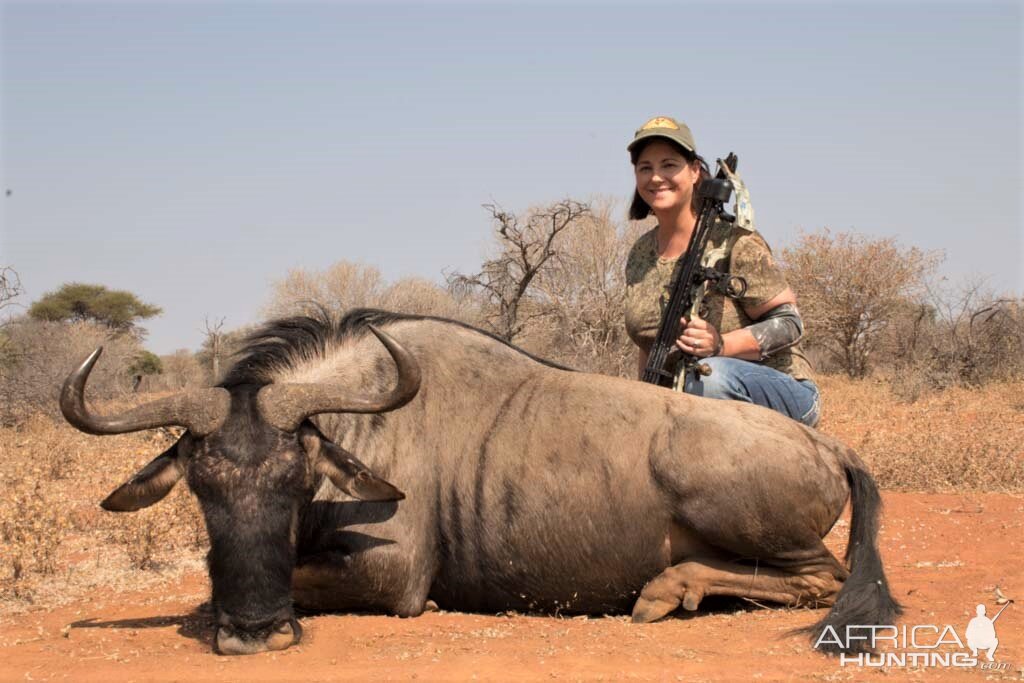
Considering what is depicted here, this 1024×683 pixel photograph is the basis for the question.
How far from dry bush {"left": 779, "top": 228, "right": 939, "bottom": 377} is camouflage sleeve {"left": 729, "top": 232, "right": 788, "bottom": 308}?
22.8 metres

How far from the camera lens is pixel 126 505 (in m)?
4.86

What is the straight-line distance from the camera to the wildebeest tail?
14.4 ft

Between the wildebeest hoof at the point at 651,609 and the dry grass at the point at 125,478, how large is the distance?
289 cm

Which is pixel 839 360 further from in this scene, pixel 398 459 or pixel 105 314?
pixel 398 459

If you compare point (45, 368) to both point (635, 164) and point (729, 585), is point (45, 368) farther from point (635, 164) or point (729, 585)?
point (729, 585)

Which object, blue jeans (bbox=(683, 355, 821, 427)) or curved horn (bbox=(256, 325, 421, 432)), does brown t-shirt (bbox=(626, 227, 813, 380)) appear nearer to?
blue jeans (bbox=(683, 355, 821, 427))

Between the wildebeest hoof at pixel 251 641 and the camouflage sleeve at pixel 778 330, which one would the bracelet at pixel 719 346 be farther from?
the wildebeest hoof at pixel 251 641

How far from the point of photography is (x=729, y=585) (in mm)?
5090

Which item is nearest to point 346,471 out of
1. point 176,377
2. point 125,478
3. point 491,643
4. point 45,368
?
point 491,643

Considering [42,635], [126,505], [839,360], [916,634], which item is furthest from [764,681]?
[839,360]

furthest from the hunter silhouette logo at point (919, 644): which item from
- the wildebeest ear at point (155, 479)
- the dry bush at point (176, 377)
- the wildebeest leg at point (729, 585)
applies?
the dry bush at point (176, 377)

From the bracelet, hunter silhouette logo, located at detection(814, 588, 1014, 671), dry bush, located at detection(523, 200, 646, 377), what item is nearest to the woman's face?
the bracelet

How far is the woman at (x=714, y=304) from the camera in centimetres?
588

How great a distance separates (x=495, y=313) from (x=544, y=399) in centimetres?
1210
